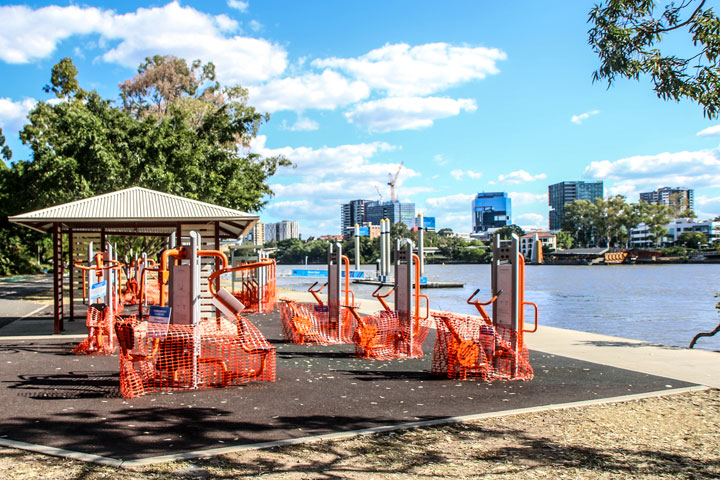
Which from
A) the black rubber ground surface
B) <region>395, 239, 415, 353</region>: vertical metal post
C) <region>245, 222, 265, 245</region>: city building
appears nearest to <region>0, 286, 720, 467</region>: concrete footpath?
the black rubber ground surface

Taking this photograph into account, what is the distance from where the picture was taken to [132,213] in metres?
13.8

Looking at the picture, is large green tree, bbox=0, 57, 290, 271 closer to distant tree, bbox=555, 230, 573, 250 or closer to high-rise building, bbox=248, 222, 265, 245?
high-rise building, bbox=248, 222, 265, 245

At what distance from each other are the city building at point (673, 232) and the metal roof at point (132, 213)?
566ft

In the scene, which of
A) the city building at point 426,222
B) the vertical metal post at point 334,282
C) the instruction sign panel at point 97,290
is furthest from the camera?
the city building at point 426,222

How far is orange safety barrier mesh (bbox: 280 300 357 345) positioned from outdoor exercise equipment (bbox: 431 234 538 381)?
13.1 feet

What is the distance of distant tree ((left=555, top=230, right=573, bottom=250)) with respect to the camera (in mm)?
171775

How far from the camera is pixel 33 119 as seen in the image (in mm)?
→ 31719

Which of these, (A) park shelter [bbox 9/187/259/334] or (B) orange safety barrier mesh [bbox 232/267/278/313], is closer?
(A) park shelter [bbox 9/187/259/334]

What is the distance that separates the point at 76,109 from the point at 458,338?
76.7 feet

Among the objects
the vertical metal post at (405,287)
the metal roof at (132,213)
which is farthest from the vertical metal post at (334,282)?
the vertical metal post at (405,287)

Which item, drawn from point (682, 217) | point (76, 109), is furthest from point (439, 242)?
point (76, 109)

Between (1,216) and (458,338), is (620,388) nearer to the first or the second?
(458,338)

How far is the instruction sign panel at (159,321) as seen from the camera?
321 inches

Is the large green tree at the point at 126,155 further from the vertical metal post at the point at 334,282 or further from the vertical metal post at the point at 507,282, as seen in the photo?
the vertical metal post at the point at 507,282
